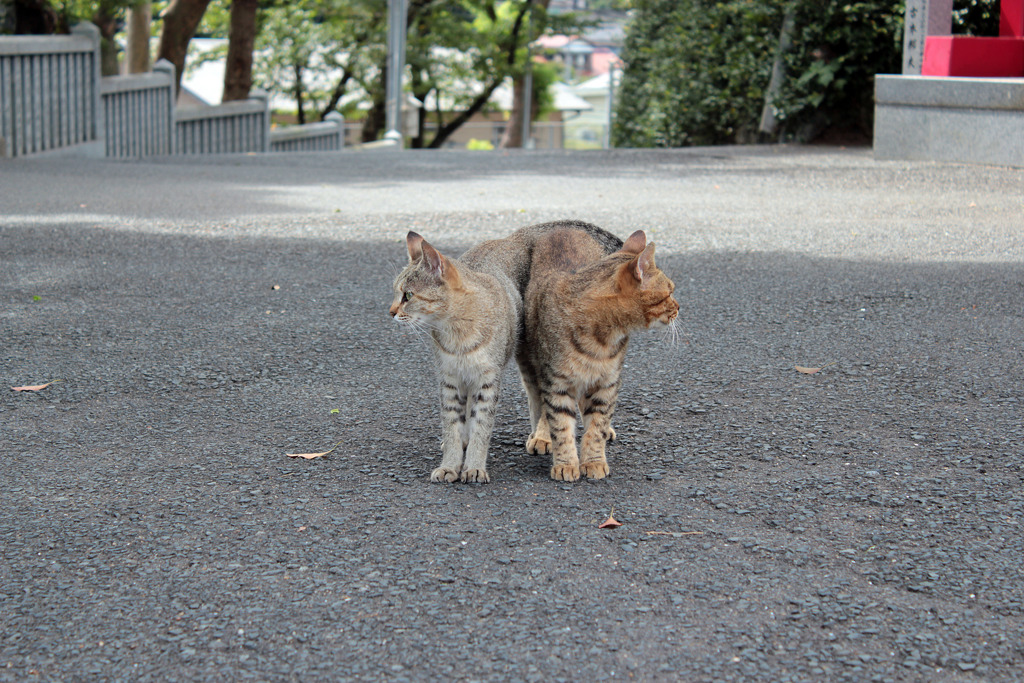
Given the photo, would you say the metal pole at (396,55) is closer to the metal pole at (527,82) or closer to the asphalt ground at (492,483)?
the metal pole at (527,82)

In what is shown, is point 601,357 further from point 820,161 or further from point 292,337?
point 820,161

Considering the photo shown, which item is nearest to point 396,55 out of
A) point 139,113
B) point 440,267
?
point 139,113

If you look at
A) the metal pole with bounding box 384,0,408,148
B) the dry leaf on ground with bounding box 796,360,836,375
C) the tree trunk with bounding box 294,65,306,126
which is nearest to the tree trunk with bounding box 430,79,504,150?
the tree trunk with bounding box 294,65,306,126

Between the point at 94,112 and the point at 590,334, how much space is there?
12774 mm

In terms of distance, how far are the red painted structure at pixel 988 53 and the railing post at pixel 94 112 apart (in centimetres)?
1104

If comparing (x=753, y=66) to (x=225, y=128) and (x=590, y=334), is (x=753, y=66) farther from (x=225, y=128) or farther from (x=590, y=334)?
(x=590, y=334)

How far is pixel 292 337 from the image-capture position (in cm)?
544

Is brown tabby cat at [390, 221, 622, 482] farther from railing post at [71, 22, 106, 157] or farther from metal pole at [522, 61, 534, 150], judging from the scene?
metal pole at [522, 61, 534, 150]

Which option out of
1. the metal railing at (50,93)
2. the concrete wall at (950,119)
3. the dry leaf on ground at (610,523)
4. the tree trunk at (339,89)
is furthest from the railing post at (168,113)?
the dry leaf on ground at (610,523)

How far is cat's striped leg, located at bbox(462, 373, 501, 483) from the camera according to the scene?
11.9 ft

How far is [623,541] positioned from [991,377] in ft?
8.45

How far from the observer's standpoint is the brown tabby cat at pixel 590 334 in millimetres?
3578

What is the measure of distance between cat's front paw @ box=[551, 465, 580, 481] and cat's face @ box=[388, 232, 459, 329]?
0.69 m

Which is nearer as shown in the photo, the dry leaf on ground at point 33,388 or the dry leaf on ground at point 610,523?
the dry leaf on ground at point 610,523
